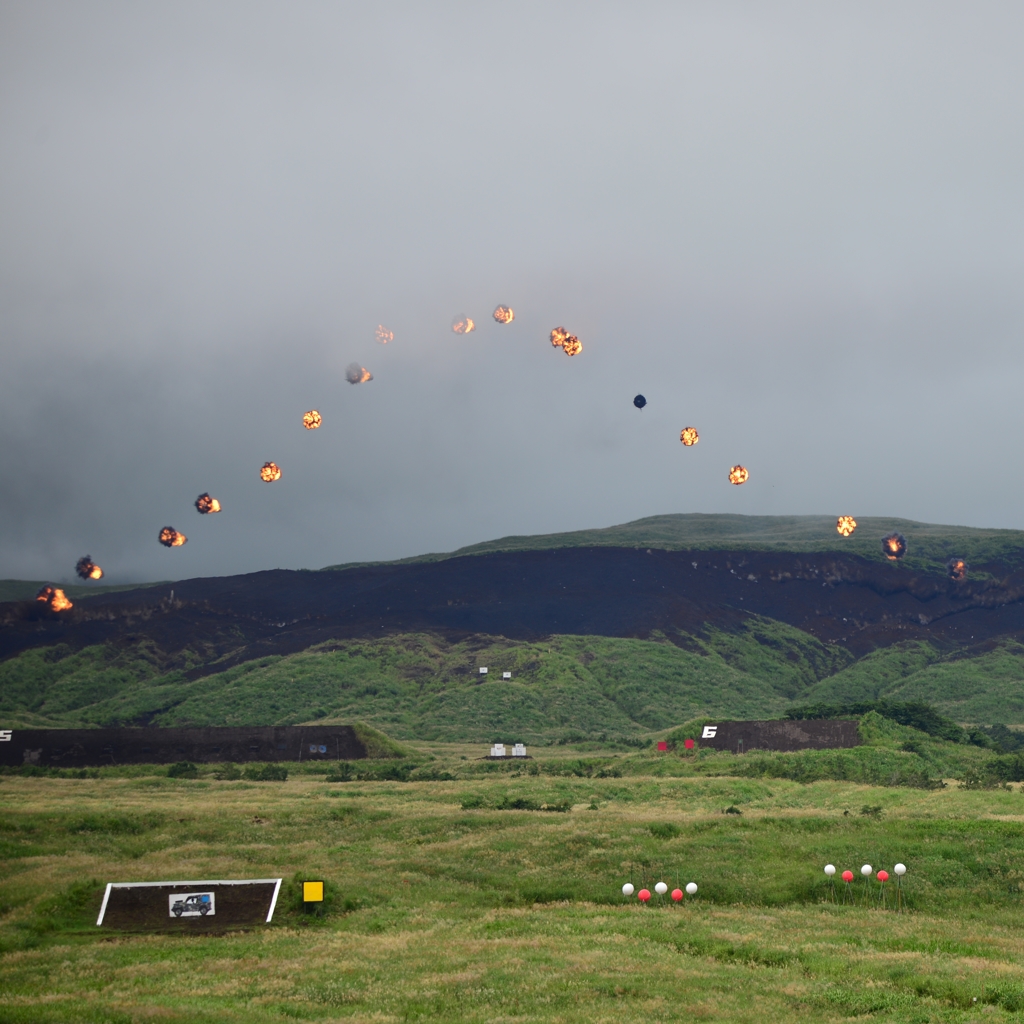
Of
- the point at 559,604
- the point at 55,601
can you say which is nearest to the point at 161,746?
the point at 55,601

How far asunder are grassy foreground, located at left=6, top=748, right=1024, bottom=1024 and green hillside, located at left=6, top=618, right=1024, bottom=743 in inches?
1877

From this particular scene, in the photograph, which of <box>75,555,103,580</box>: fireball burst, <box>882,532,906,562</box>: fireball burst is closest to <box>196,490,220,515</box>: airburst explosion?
<box>75,555,103,580</box>: fireball burst

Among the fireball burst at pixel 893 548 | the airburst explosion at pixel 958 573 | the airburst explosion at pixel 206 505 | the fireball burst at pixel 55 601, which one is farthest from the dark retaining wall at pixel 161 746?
the airburst explosion at pixel 958 573

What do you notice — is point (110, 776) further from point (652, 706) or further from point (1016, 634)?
point (1016, 634)

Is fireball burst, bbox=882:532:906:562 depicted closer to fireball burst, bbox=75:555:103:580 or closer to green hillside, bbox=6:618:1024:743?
green hillside, bbox=6:618:1024:743

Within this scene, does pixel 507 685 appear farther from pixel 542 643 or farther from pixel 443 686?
pixel 542 643

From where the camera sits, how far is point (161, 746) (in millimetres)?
77625

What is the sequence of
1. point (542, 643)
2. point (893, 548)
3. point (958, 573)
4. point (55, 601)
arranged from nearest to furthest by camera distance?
point (542, 643) < point (55, 601) < point (893, 548) < point (958, 573)

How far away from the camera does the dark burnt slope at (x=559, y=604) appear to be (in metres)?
145

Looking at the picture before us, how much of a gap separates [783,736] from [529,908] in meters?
42.7

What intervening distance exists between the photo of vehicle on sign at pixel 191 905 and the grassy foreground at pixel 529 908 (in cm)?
135

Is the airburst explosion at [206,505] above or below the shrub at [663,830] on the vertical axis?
above

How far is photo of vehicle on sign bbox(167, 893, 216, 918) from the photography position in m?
31.3

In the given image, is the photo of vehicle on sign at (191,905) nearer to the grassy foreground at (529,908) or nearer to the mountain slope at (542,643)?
the grassy foreground at (529,908)
